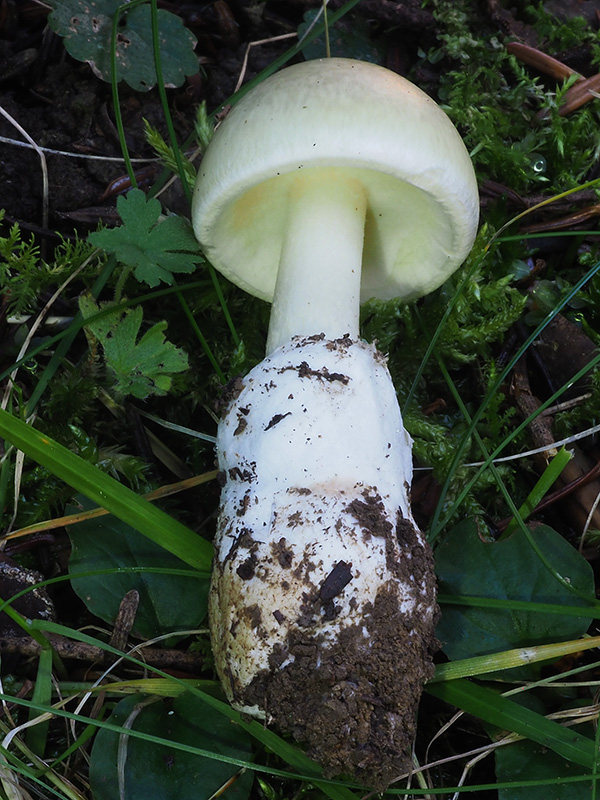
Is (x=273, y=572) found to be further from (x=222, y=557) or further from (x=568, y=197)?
(x=568, y=197)

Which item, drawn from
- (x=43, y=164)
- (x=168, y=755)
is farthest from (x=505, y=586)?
(x=43, y=164)

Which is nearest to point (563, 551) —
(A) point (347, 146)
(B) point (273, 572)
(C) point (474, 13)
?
(B) point (273, 572)

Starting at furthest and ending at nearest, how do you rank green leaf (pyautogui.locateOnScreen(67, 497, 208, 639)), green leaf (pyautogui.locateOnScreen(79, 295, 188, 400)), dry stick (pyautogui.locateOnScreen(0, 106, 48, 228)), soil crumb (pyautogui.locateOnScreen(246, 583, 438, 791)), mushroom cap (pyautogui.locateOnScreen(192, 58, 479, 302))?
dry stick (pyautogui.locateOnScreen(0, 106, 48, 228)), green leaf (pyautogui.locateOnScreen(79, 295, 188, 400)), green leaf (pyautogui.locateOnScreen(67, 497, 208, 639)), mushroom cap (pyautogui.locateOnScreen(192, 58, 479, 302)), soil crumb (pyautogui.locateOnScreen(246, 583, 438, 791))

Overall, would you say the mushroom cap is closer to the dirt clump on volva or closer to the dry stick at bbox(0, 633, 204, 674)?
the dirt clump on volva

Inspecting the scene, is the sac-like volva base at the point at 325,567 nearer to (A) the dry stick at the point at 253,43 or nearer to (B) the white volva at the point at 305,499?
(B) the white volva at the point at 305,499

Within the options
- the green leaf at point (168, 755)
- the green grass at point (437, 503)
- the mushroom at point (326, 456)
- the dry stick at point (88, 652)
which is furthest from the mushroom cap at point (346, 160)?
the green leaf at point (168, 755)

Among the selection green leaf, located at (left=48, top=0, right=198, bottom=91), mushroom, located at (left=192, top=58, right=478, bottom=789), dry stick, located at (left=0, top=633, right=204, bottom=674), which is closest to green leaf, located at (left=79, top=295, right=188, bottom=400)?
mushroom, located at (left=192, top=58, right=478, bottom=789)

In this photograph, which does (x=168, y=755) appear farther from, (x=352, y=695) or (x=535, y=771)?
(x=535, y=771)
